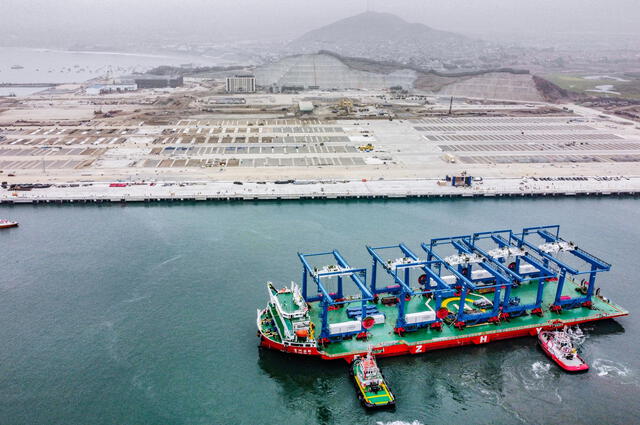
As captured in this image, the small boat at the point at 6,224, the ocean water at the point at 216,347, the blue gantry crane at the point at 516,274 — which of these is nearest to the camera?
the ocean water at the point at 216,347

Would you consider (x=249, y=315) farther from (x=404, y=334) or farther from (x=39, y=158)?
(x=39, y=158)

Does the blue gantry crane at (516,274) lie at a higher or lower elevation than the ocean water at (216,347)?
higher

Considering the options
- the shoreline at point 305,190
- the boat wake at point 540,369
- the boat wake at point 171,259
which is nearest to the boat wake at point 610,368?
the boat wake at point 540,369

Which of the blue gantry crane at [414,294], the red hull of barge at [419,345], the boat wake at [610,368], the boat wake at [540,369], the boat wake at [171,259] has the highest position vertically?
the blue gantry crane at [414,294]

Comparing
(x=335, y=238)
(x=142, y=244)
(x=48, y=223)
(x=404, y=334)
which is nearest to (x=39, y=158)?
(x=48, y=223)

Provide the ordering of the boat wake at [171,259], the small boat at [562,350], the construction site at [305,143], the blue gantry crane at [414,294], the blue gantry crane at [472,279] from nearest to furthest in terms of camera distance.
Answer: the small boat at [562,350] → the blue gantry crane at [414,294] → the blue gantry crane at [472,279] → the boat wake at [171,259] → the construction site at [305,143]

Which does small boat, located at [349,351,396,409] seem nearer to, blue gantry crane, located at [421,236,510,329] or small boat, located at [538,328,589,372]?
blue gantry crane, located at [421,236,510,329]

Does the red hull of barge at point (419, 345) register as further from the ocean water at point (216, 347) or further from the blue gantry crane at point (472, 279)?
the blue gantry crane at point (472, 279)

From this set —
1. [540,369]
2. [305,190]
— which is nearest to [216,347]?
[540,369]
